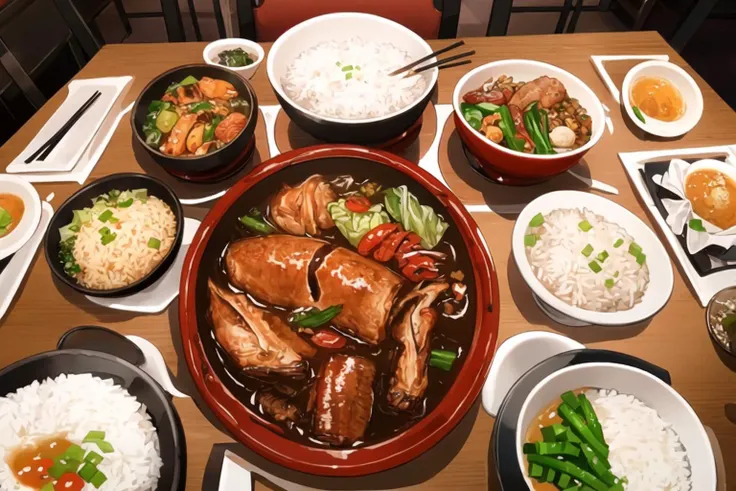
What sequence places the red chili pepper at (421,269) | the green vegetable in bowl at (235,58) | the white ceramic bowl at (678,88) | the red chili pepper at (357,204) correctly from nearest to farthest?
the red chili pepper at (421,269) < the red chili pepper at (357,204) < the white ceramic bowl at (678,88) < the green vegetable in bowl at (235,58)

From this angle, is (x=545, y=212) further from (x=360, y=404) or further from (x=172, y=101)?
(x=172, y=101)

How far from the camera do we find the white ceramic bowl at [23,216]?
1.71 m

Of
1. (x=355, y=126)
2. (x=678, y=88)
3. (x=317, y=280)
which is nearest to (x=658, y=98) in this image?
(x=678, y=88)

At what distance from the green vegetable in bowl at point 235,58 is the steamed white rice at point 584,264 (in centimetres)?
160

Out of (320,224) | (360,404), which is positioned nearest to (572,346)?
(360,404)

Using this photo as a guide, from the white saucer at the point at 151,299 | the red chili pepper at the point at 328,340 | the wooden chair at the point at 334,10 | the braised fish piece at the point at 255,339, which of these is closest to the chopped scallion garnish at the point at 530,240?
the red chili pepper at the point at 328,340

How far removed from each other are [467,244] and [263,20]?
6.56 feet

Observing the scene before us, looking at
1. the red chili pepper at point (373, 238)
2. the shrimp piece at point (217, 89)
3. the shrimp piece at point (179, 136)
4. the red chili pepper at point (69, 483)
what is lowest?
the red chili pepper at point (69, 483)

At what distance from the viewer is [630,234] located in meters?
1.70

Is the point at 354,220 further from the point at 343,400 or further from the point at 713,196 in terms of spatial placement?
the point at 713,196

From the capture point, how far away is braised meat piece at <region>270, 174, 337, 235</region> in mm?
1635

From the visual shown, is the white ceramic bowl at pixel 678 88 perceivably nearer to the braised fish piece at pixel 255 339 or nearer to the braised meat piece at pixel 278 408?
the braised fish piece at pixel 255 339

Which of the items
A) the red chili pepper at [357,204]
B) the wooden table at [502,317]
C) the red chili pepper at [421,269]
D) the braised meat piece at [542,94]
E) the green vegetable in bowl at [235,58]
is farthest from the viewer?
the green vegetable in bowl at [235,58]

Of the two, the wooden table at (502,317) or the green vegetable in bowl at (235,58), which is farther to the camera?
the green vegetable in bowl at (235,58)
